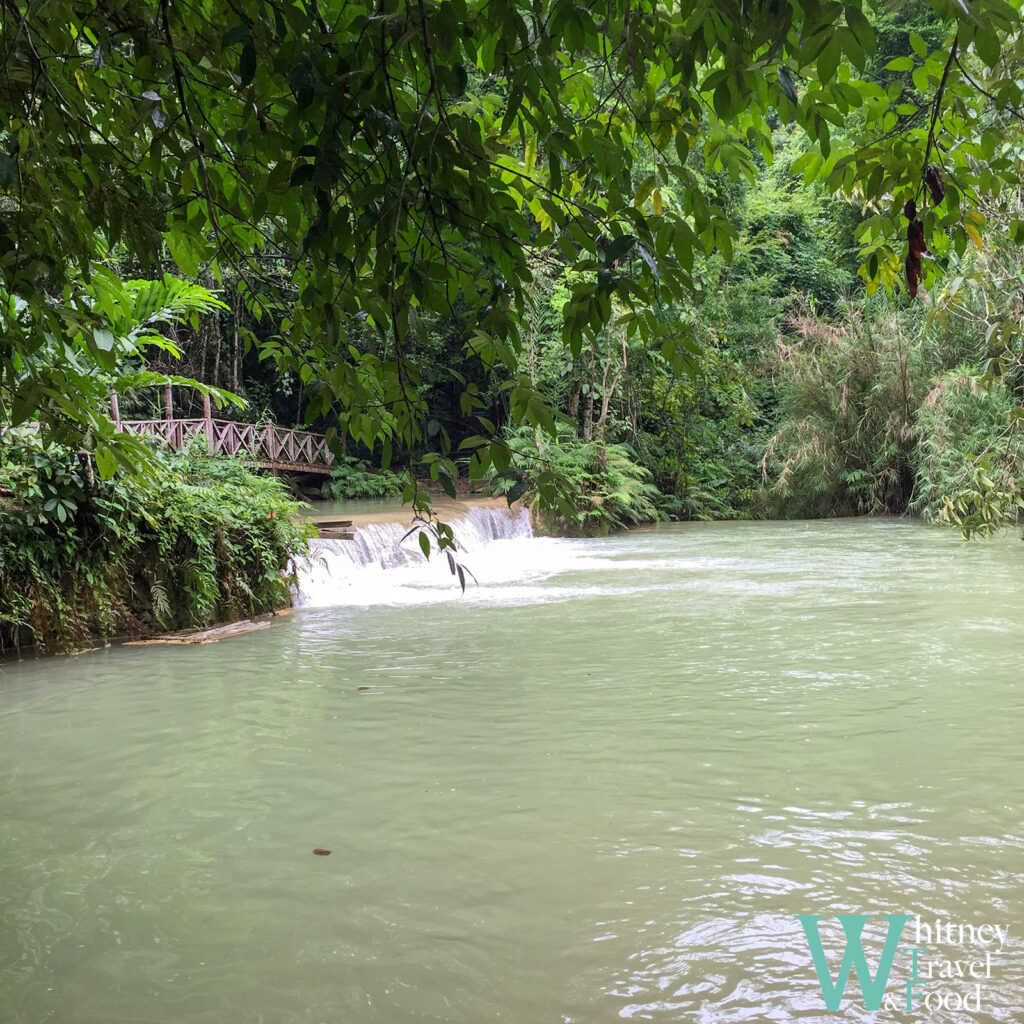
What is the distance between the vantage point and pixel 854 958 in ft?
9.06

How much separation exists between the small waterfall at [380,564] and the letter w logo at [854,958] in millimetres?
7361

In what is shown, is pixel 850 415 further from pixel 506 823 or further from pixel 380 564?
pixel 506 823

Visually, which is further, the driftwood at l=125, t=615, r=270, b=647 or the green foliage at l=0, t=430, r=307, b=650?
the driftwood at l=125, t=615, r=270, b=647

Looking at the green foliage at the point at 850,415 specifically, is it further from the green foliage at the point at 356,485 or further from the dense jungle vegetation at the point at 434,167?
the dense jungle vegetation at the point at 434,167

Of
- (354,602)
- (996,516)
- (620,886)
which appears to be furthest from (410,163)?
(354,602)

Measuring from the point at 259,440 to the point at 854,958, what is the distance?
18.7 m

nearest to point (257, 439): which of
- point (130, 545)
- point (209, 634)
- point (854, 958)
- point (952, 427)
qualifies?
point (130, 545)

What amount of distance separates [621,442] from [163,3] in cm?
2215

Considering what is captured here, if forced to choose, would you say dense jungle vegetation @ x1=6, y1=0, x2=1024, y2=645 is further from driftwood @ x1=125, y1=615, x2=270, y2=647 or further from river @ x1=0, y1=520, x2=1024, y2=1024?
driftwood @ x1=125, y1=615, x2=270, y2=647

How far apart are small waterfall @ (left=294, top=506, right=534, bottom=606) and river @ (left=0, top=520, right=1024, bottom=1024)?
3400mm

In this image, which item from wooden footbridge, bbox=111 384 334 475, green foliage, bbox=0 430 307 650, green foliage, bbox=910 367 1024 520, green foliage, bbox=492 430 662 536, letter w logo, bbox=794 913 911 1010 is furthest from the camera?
green foliage, bbox=492 430 662 536

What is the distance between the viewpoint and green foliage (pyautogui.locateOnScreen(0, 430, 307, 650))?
24.3 feet

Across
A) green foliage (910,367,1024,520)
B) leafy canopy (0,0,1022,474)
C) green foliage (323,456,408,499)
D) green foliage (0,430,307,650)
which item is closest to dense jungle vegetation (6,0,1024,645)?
leafy canopy (0,0,1022,474)

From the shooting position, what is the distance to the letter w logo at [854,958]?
8.54 ft
